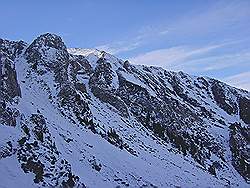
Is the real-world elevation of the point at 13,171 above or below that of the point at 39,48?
below

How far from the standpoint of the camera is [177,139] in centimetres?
7112

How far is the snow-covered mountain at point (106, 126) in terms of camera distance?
138ft

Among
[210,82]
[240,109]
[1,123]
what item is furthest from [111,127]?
[210,82]

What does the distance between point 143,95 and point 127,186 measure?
34172 millimetres

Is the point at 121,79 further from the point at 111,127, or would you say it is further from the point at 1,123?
the point at 1,123

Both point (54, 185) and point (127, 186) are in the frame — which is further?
point (127, 186)

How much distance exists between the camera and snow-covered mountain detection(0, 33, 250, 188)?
42.1 m

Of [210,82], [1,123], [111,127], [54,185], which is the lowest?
[54,185]

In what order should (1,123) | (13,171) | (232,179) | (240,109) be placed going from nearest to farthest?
(13,171)
(1,123)
(232,179)
(240,109)

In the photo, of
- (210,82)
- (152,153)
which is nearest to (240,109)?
(210,82)

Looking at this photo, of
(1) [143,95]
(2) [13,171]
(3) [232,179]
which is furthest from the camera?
(1) [143,95]

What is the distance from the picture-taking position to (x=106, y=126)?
194 feet

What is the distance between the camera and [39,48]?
69.4 meters

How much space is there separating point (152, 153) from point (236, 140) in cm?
2947
